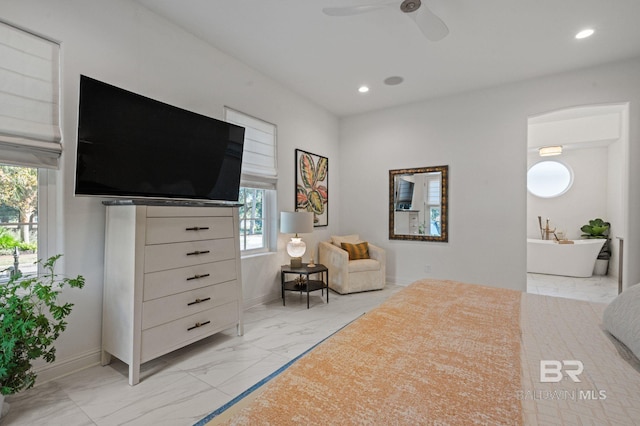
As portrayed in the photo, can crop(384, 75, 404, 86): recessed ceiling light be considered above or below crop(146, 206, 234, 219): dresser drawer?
above

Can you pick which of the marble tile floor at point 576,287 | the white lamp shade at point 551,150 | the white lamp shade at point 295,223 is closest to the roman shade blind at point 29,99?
the white lamp shade at point 295,223

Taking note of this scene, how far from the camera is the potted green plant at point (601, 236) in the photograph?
5180 millimetres

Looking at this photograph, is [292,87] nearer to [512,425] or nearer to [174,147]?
[174,147]

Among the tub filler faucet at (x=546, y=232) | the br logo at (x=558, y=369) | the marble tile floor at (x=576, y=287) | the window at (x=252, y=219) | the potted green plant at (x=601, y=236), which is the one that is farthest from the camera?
the tub filler faucet at (x=546, y=232)

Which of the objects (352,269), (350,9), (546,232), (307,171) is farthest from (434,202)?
(546,232)

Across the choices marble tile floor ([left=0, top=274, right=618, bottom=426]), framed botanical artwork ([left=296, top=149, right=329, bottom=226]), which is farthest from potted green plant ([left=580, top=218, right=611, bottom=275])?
marble tile floor ([left=0, top=274, right=618, bottom=426])

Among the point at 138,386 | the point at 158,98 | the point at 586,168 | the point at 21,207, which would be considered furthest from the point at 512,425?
the point at 586,168

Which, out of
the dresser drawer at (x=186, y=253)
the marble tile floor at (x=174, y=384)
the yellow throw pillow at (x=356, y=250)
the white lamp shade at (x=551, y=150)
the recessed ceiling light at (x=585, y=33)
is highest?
the recessed ceiling light at (x=585, y=33)

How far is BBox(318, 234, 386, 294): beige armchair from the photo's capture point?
13.1 feet

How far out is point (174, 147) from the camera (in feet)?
7.73

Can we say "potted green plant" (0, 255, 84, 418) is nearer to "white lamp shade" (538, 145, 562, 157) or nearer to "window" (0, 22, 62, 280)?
"window" (0, 22, 62, 280)

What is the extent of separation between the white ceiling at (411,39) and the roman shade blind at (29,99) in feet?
3.03

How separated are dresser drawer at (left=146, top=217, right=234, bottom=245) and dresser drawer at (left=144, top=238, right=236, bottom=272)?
0.04 meters
